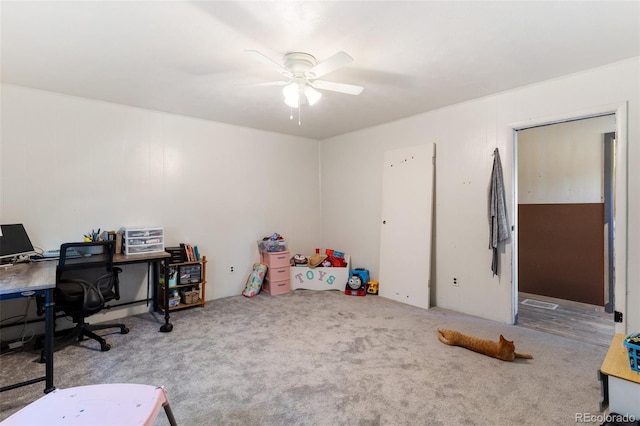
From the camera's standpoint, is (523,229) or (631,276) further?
(523,229)

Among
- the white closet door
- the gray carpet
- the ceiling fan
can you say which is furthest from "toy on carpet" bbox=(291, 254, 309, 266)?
the ceiling fan

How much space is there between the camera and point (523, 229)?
464cm

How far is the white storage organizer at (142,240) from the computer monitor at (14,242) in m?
0.77

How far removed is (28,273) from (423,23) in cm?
340

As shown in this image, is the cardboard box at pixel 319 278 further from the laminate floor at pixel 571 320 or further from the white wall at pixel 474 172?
the laminate floor at pixel 571 320

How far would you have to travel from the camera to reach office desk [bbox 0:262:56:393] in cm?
197

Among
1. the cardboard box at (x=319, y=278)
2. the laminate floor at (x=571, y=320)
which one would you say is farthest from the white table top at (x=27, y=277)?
the laminate floor at (x=571, y=320)

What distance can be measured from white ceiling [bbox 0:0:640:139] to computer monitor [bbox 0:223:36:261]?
140 cm

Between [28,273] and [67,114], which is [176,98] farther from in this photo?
[28,273]

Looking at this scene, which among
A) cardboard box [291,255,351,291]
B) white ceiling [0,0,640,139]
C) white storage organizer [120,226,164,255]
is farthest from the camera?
cardboard box [291,255,351,291]

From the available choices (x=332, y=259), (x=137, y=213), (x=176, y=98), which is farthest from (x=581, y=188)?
(x=137, y=213)

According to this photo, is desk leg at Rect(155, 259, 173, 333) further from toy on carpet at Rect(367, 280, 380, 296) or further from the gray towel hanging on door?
the gray towel hanging on door

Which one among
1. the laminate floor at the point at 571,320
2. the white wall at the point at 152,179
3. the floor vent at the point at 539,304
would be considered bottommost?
the floor vent at the point at 539,304

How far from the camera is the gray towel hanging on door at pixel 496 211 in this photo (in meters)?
3.27
